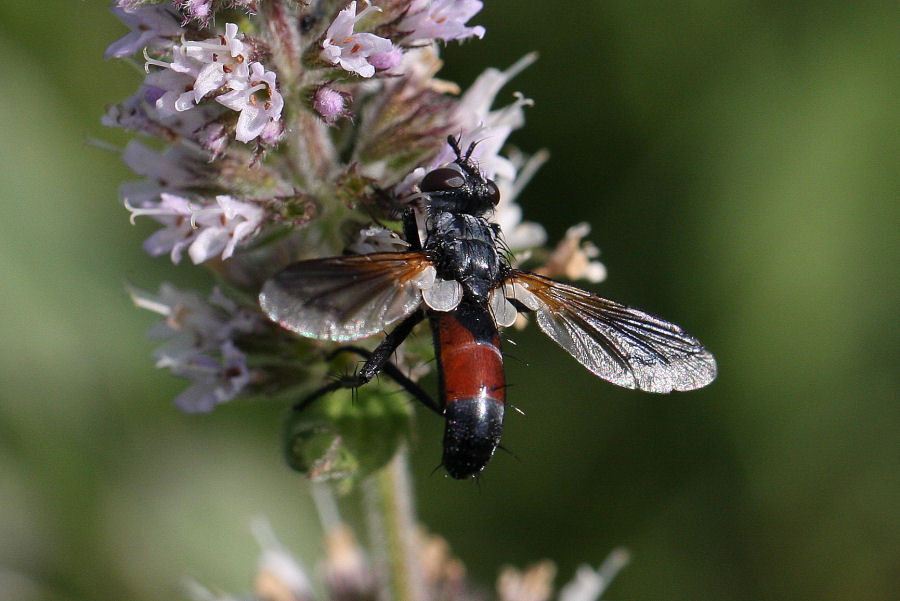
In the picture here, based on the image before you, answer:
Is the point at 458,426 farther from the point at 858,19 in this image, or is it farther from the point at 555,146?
the point at 858,19

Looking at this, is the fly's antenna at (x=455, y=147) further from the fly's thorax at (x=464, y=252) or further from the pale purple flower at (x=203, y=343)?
A: the pale purple flower at (x=203, y=343)

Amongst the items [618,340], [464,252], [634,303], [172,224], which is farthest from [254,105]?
[634,303]

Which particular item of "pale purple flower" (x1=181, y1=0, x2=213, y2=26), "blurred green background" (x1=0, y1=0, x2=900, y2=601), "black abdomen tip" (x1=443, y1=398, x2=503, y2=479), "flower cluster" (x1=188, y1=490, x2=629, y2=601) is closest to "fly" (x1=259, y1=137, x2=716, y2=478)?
"black abdomen tip" (x1=443, y1=398, x2=503, y2=479)

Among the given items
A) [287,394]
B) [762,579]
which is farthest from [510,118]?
[762,579]

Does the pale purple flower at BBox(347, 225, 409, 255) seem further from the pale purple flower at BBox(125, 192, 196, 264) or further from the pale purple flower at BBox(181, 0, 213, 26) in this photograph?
the pale purple flower at BBox(181, 0, 213, 26)

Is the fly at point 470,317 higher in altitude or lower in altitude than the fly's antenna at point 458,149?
lower

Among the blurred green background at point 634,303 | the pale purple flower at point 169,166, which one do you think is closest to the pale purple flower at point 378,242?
the pale purple flower at point 169,166
